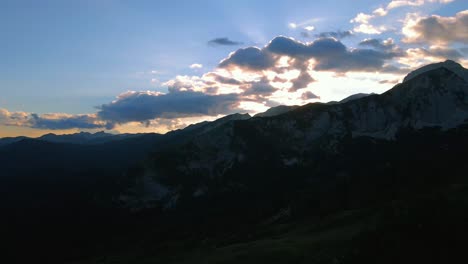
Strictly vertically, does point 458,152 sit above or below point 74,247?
above

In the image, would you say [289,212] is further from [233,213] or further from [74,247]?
[74,247]

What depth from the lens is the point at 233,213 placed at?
16812cm

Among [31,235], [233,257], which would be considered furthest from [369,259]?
Answer: [31,235]

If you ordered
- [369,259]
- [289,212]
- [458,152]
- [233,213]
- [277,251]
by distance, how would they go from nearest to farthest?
[369,259]
[277,251]
[289,212]
[233,213]
[458,152]

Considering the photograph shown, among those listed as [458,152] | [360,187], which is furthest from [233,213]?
[458,152]

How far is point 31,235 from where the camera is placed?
598ft

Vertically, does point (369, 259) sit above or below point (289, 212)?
above

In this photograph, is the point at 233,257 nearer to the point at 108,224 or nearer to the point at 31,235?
the point at 108,224

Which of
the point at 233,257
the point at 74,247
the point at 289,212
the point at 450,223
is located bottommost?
the point at 74,247

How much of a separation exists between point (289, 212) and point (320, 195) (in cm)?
1632

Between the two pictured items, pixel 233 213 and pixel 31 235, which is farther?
pixel 31 235

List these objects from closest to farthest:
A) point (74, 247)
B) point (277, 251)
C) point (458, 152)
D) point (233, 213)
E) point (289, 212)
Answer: point (277, 251), point (289, 212), point (74, 247), point (233, 213), point (458, 152)

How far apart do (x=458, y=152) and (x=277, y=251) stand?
168m

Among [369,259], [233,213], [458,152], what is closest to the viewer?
[369,259]
